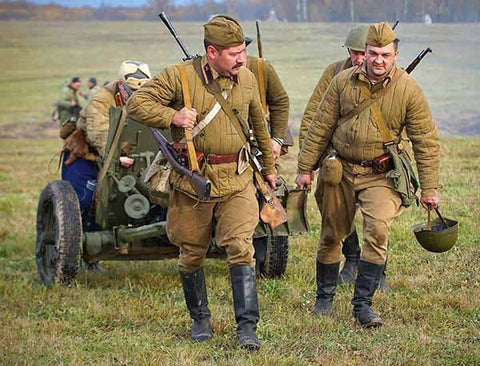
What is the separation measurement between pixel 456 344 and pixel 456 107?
69.4 ft

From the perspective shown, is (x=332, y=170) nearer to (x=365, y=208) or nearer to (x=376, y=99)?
(x=365, y=208)

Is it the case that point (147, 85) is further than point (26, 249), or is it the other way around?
point (26, 249)

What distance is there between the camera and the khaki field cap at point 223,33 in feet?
21.0

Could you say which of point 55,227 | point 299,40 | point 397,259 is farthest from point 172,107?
point 299,40

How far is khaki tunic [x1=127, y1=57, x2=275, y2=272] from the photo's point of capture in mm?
6523

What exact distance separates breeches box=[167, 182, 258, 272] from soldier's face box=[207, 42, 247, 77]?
29.7 inches

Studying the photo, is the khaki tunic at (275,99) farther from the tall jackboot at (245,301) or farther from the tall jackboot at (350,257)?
the tall jackboot at (245,301)

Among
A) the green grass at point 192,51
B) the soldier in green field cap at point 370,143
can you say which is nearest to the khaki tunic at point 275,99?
the soldier in green field cap at point 370,143

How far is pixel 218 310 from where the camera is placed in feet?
25.0

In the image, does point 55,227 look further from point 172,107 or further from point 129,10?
point 129,10

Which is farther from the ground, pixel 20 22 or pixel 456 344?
pixel 456 344

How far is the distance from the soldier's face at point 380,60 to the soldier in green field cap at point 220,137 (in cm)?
76

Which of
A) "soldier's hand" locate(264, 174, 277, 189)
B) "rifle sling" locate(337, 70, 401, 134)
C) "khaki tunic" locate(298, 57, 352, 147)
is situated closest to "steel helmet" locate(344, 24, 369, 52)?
"khaki tunic" locate(298, 57, 352, 147)

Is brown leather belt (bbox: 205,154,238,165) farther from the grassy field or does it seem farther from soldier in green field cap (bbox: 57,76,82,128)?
soldier in green field cap (bbox: 57,76,82,128)
